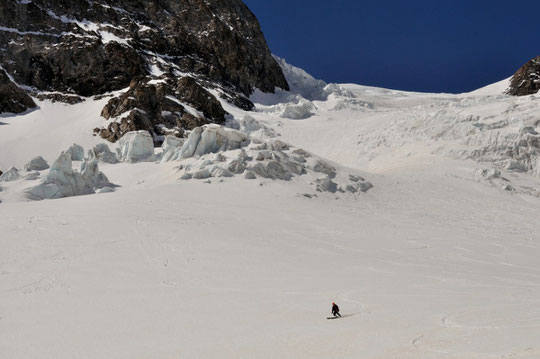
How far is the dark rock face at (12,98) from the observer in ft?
247

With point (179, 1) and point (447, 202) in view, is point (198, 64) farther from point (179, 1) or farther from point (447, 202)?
point (447, 202)

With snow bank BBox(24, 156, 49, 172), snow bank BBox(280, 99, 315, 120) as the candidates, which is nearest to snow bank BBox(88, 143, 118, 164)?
snow bank BBox(24, 156, 49, 172)

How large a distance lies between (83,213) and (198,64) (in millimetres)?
73735

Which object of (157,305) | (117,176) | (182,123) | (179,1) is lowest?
(157,305)

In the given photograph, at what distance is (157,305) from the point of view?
14.0 m

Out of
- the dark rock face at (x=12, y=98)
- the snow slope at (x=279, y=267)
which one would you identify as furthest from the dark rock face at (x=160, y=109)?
the snow slope at (x=279, y=267)

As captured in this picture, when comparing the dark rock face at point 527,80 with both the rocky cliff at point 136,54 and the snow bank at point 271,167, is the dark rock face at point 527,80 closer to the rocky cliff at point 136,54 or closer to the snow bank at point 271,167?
the rocky cliff at point 136,54

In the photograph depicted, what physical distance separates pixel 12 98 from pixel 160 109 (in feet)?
82.5

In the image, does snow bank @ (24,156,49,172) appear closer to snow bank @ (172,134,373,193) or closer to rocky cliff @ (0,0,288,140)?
snow bank @ (172,134,373,193)

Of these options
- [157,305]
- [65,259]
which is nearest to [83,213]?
[65,259]

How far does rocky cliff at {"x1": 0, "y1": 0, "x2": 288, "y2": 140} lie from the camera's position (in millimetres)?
74812

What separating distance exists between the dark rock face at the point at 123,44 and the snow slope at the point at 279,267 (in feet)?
153

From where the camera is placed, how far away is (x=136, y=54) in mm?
87062

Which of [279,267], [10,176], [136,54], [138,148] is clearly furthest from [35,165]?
[136,54]
